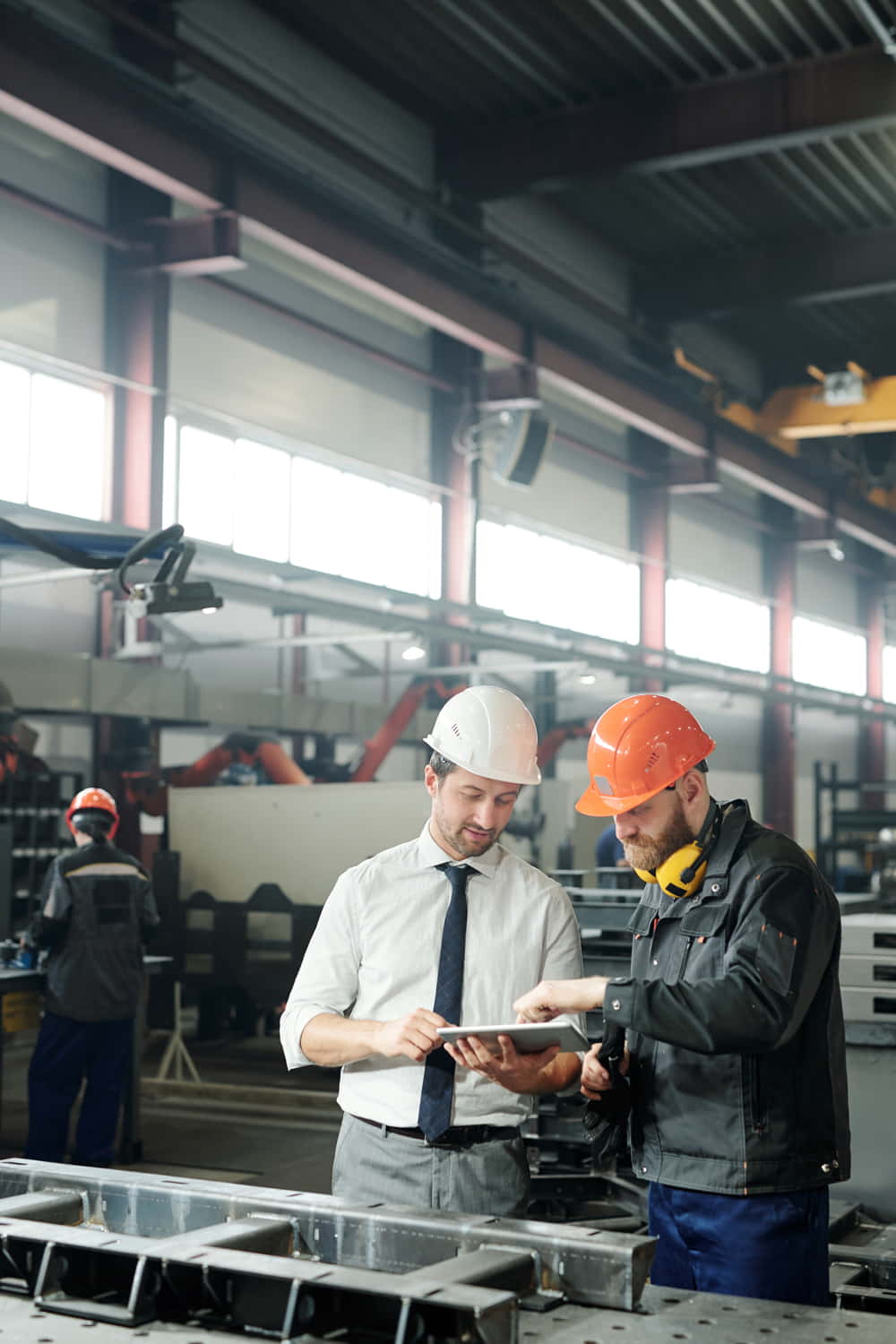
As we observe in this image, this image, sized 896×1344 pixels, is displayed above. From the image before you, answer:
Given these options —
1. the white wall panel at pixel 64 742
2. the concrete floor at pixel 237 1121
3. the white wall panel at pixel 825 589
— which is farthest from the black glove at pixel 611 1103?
the white wall panel at pixel 825 589

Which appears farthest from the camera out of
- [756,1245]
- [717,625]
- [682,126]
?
[717,625]

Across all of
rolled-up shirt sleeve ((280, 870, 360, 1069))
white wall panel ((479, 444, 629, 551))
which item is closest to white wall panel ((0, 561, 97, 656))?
white wall panel ((479, 444, 629, 551))

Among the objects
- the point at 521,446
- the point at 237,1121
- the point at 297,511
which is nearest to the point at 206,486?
the point at 297,511

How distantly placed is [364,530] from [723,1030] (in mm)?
10308

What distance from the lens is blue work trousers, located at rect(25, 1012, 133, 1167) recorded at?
6.58 metres

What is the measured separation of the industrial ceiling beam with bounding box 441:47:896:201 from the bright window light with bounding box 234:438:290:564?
290 cm

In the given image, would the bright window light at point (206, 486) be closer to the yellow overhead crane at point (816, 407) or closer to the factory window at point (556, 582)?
the factory window at point (556, 582)

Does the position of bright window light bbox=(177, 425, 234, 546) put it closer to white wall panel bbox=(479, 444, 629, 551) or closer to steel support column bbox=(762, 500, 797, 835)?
white wall panel bbox=(479, 444, 629, 551)

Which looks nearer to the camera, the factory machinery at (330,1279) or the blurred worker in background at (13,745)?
the factory machinery at (330,1279)

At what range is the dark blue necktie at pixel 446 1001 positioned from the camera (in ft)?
8.63

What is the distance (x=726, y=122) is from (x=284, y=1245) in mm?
10064

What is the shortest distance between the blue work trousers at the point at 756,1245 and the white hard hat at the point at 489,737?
0.81m

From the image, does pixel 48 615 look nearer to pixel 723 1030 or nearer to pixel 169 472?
pixel 169 472

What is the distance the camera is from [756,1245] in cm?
246
